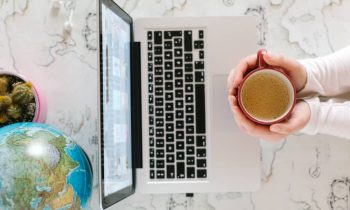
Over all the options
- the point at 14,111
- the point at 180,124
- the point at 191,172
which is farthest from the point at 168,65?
the point at 14,111

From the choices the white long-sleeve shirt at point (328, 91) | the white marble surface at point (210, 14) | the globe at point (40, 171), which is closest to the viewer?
the globe at point (40, 171)

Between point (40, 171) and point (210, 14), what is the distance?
19.8 inches

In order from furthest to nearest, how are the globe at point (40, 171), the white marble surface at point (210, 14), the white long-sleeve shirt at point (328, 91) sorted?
the white marble surface at point (210, 14)
the white long-sleeve shirt at point (328, 91)
the globe at point (40, 171)

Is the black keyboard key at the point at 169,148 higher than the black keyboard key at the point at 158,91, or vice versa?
the black keyboard key at the point at 158,91

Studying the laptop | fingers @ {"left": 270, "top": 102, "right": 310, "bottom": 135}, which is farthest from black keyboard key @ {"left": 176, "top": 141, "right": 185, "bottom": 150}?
fingers @ {"left": 270, "top": 102, "right": 310, "bottom": 135}

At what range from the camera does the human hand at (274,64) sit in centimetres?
78

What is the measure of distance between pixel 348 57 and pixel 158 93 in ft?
1.24

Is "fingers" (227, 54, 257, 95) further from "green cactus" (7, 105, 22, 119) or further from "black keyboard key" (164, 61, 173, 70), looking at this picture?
"green cactus" (7, 105, 22, 119)

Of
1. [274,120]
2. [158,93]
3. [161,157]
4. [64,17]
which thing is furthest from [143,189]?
[64,17]

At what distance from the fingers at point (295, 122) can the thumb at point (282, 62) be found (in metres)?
0.07

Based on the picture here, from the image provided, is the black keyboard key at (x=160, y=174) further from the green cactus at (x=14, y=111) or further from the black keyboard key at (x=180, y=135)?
the green cactus at (x=14, y=111)

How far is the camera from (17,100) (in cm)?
91

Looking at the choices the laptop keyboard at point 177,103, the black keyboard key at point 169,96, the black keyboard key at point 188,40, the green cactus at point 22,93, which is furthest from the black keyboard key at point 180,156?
the green cactus at point 22,93

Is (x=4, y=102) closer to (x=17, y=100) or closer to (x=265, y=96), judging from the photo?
(x=17, y=100)
